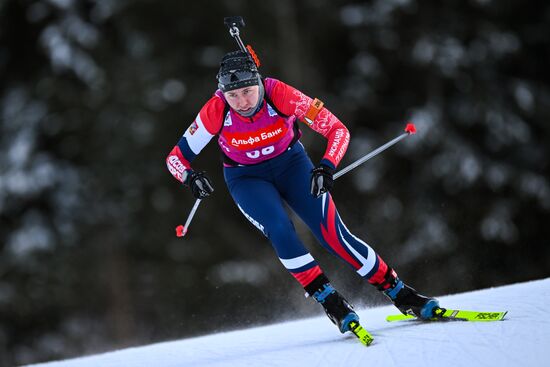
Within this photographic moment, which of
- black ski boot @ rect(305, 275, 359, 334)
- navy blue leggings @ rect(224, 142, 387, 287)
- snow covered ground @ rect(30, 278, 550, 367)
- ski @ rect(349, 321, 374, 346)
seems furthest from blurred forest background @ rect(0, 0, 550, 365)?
ski @ rect(349, 321, 374, 346)

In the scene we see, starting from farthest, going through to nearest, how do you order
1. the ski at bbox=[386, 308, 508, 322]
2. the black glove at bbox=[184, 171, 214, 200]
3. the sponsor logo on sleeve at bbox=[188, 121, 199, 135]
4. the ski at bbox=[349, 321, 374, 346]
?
the sponsor logo on sleeve at bbox=[188, 121, 199, 135]
the black glove at bbox=[184, 171, 214, 200]
the ski at bbox=[386, 308, 508, 322]
the ski at bbox=[349, 321, 374, 346]

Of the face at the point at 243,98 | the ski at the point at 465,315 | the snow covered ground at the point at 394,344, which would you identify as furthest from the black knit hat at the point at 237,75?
the ski at the point at 465,315

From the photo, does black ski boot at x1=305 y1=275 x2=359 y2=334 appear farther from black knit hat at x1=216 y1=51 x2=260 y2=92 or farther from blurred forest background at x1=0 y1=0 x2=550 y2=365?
blurred forest background at x1=0 y1=0 x2=550 y2=365

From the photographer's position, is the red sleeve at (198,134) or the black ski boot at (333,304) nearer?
the black ski boot at (333,304)

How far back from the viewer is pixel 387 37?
12.4m

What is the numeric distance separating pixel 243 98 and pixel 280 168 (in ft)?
1.53

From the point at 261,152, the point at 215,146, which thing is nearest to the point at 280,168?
the point at 261,152

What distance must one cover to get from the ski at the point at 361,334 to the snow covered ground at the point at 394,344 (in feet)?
0.13

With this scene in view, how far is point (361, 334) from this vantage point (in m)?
3.63

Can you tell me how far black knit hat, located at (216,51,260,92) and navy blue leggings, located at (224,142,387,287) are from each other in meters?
0.47

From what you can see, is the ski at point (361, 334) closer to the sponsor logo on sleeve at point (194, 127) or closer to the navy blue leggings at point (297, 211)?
the navy blue leggings at point (297, 211)

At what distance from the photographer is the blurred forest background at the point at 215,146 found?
38.9ft

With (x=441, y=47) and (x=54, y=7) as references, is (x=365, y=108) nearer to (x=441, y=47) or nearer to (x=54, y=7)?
(x=441, y=47)

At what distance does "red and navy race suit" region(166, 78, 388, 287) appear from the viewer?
3961 millimetres
